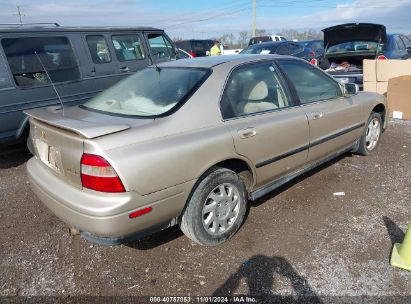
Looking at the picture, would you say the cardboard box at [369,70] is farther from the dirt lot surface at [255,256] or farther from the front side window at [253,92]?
the front side window at [253,92]

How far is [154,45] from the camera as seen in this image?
7.32 metres

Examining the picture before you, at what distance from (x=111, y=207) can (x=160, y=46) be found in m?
5.71

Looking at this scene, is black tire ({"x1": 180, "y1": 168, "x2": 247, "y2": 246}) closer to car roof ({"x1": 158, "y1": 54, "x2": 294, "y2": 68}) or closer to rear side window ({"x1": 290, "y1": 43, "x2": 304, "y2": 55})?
car roof ({"x1": 158, "y1": 54, "x2": 294, "y2": 68})

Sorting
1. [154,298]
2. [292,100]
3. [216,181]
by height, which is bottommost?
[154,298]

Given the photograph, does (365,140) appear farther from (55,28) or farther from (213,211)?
(55,28)

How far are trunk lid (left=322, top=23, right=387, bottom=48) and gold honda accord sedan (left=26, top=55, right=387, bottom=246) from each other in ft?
16.2

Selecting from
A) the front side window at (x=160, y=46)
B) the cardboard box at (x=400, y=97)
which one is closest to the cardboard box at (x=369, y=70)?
the cardboard box at (x=400, y=97)

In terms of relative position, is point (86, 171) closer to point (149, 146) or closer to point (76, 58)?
point (149, 146)

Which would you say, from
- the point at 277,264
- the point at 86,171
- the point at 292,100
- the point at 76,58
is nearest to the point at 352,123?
the point at 292,100

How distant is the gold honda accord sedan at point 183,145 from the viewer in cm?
243

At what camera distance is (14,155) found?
584 centimetres

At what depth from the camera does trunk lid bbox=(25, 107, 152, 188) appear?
2.45 meters

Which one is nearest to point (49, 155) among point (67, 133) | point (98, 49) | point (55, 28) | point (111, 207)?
point (67, 133)

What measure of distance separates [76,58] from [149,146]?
3.97 metres
